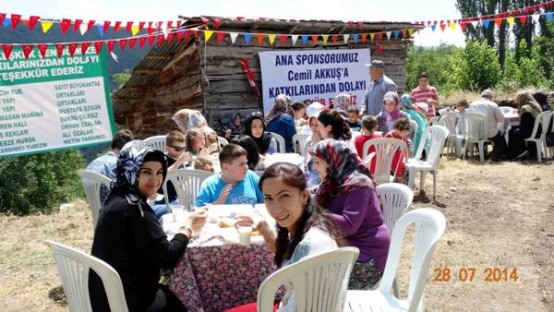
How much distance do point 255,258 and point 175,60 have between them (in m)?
7.91

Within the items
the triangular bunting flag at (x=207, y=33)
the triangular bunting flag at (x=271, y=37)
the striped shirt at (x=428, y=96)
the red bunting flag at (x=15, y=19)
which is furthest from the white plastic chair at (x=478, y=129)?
the red bunting flag at (x=15, y=19)

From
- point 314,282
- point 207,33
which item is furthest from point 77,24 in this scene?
point 314,282

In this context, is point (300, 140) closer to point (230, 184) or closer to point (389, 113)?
point (389, 113)

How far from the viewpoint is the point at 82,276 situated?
2035mm

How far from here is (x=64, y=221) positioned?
6727mm

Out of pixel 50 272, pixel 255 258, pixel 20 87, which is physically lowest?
pixel 50 272

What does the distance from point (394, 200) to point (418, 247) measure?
952 millimetres

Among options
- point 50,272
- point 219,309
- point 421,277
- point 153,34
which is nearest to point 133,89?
point 153,34

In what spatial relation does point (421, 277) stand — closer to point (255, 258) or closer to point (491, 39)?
point (255, 258)

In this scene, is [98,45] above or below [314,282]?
above

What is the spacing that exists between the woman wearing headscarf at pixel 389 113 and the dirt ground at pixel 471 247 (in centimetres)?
123

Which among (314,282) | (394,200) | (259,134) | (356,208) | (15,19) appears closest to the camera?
(314,282)

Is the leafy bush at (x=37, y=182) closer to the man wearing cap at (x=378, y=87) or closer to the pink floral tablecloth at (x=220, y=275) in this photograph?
the man wearing cap at (x=378, y=87)

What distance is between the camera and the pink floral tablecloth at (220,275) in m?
2.82
